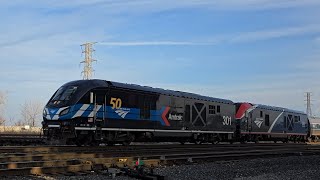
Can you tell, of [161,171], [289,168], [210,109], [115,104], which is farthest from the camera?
[210,109]

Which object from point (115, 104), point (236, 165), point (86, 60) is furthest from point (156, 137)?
point (86, 60)

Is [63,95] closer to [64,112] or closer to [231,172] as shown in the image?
[64,112]

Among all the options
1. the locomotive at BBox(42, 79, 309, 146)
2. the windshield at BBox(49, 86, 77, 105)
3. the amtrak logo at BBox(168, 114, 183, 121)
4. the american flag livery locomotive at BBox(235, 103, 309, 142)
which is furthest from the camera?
the american flag livery locomotive at BBox(235, 103, 309, 142)

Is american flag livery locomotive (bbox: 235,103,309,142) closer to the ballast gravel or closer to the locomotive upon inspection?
the locomotive

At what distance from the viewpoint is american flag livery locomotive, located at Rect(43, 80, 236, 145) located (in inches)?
753

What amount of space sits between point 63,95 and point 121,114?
3242 mm

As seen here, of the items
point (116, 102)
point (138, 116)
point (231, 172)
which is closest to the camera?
point (231, 172)

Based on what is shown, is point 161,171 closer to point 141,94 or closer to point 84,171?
point 84,171

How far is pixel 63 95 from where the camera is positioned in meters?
20.0

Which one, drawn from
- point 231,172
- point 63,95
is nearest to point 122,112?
point 63,95

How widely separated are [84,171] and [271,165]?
24.7ft

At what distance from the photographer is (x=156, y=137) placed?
Result: 79.2 ft

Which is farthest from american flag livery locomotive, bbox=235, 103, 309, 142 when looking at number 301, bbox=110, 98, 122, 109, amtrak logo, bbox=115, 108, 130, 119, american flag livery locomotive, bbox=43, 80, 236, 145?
number 301, bbox=110, 98, 122, 109

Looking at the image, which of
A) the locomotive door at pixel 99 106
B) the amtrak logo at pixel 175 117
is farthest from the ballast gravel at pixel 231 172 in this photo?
the amtrak logo at pixel 175 117
